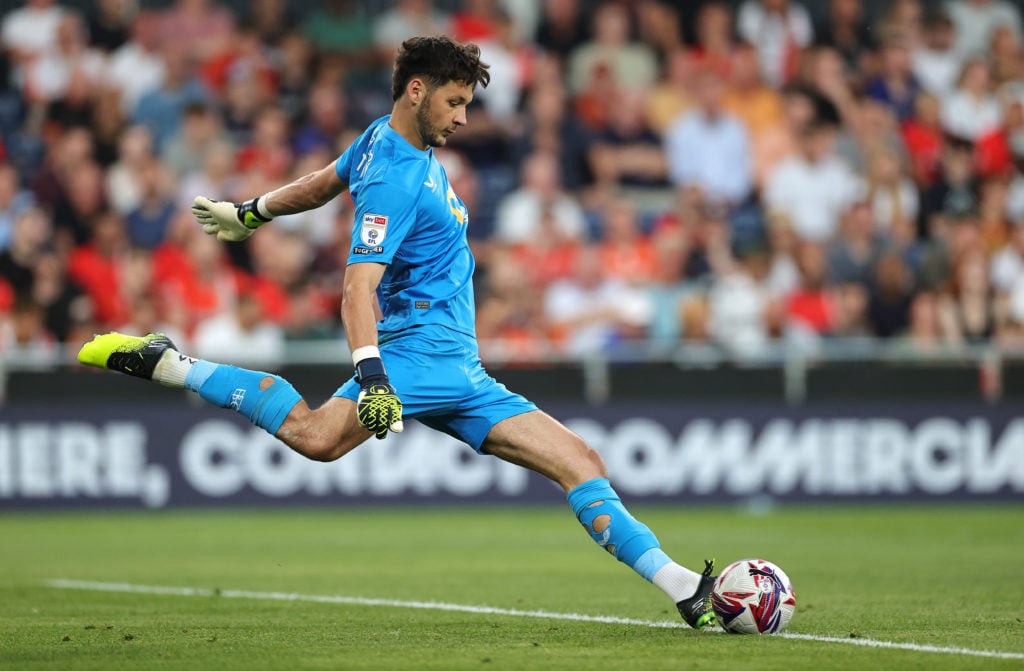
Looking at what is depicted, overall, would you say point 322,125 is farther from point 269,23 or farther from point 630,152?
point 630,152

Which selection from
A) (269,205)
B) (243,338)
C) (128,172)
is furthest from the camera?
(128,172)

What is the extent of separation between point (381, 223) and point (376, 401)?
795 mm

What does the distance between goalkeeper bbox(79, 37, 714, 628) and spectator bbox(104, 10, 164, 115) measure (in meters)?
11.5

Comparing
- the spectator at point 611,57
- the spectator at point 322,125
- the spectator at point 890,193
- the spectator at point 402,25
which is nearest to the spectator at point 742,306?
the spectator at point 890,193

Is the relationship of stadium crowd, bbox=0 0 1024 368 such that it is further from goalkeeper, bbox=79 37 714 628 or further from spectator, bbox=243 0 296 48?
goalkeeper, bbox=79 37 714 628

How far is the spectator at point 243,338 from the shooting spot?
50.7 ft

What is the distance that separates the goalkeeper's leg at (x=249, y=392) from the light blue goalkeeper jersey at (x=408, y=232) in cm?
49

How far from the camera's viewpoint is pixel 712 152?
59.8 feet

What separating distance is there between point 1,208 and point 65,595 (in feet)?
28.6

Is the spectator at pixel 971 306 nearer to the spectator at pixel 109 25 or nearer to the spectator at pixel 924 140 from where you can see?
the spectator at pixel 924 140

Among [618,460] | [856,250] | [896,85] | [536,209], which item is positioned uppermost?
[896,85]

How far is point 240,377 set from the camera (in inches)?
283

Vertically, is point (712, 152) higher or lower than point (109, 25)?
lower

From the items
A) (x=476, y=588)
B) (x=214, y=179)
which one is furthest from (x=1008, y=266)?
(x=476, y=588)
